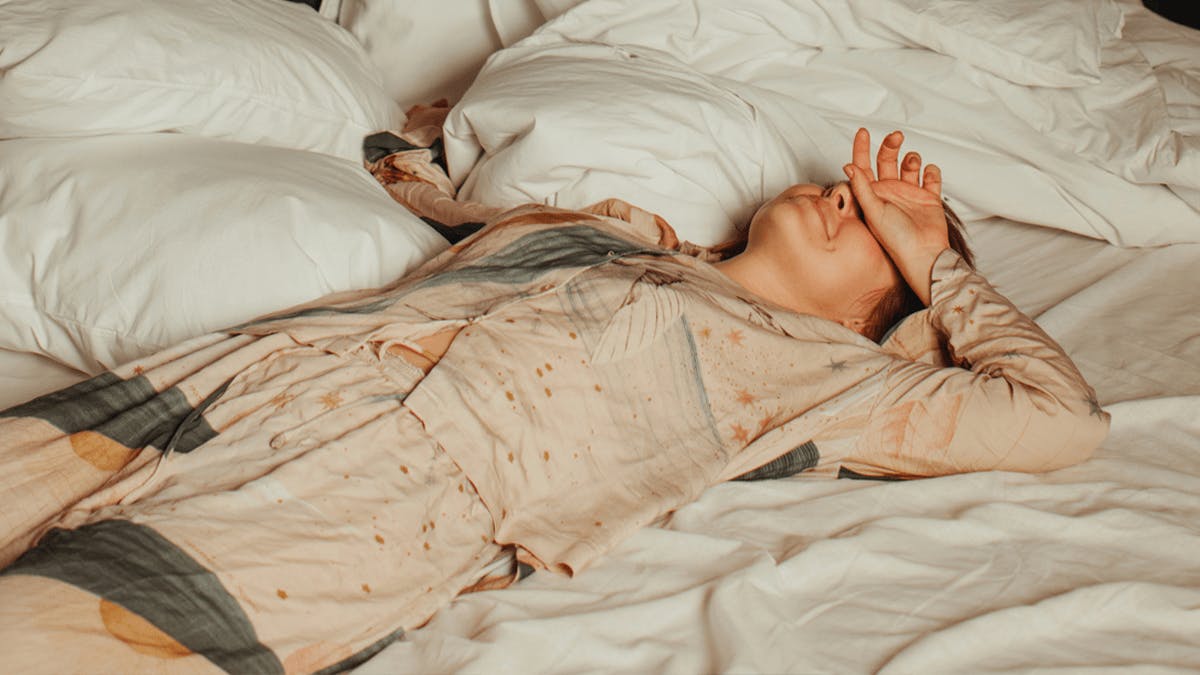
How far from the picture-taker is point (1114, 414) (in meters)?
1.28

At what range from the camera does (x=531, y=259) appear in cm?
125

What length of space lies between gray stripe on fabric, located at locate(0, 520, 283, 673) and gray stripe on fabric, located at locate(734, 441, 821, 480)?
1.78 ft

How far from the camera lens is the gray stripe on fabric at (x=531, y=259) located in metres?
1.16

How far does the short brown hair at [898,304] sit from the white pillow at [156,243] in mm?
612

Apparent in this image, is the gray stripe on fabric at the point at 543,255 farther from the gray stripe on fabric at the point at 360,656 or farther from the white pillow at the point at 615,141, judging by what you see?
the gray stripe on fabric at the point at 360,656

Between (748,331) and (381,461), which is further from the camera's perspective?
(748,331)

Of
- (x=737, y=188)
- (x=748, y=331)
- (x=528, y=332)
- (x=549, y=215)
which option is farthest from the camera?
(x=737, y=188)

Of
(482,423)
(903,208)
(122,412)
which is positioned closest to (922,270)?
(903,208)

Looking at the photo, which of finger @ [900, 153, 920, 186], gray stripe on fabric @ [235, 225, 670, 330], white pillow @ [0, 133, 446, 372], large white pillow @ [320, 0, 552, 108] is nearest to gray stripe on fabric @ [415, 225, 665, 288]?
gray stripe on fabric @ [235, 225, 670, 330]

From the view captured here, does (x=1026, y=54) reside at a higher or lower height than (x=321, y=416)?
higher

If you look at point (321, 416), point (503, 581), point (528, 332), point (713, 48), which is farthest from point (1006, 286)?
point (321, 416)

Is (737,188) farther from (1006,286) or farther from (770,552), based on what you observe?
(770,552)

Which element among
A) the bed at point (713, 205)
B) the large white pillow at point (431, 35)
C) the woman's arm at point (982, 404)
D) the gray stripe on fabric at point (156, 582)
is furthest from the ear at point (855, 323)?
the gray stripe on fabric at point (156, 582)

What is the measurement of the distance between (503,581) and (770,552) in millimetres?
258
